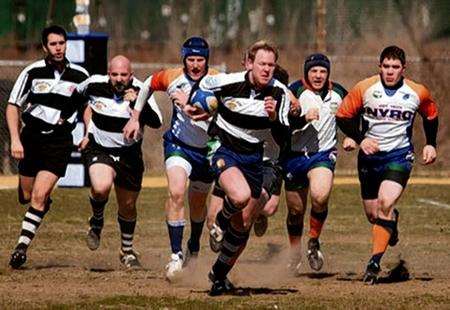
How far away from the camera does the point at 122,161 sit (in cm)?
1416

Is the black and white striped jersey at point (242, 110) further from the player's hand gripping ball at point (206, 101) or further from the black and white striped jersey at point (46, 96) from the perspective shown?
the black and white striped jersey at point (46, 96)

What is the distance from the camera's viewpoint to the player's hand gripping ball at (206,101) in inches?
463

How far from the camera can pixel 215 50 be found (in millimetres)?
32281

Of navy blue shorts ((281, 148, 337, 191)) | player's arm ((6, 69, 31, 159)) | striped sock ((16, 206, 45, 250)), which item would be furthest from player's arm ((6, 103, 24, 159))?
navy blue shorts ((281, 148, 337, 191))

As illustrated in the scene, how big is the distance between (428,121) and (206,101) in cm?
244

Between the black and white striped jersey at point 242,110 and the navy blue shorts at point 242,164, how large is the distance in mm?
53

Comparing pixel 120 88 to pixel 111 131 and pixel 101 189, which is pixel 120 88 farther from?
pixel 101 189

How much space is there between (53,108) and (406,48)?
17.8m

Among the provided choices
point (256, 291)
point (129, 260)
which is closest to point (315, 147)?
point (256, 291)

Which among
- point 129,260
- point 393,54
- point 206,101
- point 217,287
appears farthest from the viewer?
point 129,260

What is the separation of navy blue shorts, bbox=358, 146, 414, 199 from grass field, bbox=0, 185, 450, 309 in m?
0.94

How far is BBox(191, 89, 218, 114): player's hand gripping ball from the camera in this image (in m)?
11.8

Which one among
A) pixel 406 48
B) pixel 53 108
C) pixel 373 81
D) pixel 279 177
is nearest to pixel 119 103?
pixel 53 108

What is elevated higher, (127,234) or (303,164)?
(303,164)
